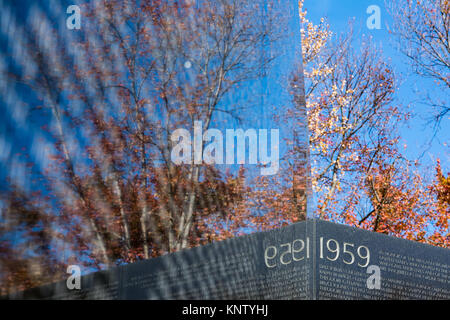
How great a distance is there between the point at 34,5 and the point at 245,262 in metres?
2.88

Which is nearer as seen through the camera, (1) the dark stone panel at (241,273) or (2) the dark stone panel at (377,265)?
(1) the dark stone panel at (241,273)

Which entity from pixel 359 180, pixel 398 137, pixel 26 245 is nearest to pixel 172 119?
pixel 26 245

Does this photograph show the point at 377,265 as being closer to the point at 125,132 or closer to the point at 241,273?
the point at 241,273

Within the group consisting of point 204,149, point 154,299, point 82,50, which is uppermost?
point 82,50

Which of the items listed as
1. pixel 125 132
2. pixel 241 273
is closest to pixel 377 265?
pixel 241 273

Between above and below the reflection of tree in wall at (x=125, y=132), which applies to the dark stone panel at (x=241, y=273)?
below

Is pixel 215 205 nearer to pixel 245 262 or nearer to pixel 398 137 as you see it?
pixel 245 262

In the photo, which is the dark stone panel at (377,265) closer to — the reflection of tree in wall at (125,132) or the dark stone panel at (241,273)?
the dark stone panel at (241,273)

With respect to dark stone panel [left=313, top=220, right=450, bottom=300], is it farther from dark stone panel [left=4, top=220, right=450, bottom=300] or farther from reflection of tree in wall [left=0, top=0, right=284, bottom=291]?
reflection of tree in wall [left=0, top=0, right=284, bottom=291]

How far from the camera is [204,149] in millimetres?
4273

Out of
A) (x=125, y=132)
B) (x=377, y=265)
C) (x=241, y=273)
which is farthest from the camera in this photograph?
(x=377, y=265)

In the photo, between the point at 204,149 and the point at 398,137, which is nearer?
the point at 204,149

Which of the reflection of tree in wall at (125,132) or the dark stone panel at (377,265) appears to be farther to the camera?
the dark stone panel at (377,265)

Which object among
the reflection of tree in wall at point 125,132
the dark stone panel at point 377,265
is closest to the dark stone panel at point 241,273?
the dark stone panel at point 377,265
